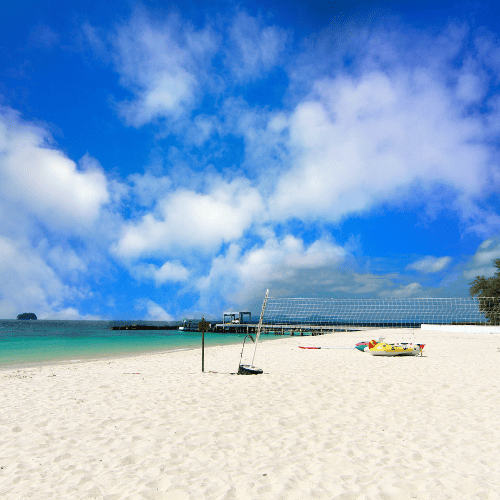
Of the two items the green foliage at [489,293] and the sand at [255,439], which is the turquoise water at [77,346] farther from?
the green foliage at [489,293]

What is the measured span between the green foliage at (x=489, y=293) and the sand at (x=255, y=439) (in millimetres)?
31133

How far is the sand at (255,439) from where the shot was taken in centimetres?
303

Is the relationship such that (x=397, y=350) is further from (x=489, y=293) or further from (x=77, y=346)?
(x=489, y=293)

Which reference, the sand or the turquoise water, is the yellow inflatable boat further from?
the turquoise water

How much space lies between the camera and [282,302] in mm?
27750

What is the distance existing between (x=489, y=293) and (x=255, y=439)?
39.1 meters

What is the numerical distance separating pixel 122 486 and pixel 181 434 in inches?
49.7

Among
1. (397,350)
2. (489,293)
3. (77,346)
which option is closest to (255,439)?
(397,350)

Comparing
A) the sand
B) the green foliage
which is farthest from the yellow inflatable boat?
the green foliage

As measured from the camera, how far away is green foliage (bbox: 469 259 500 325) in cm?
3306

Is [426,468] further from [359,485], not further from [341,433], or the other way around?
[341,433]

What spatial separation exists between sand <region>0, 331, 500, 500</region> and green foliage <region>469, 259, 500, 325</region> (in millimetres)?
31133

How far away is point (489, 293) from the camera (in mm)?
35156

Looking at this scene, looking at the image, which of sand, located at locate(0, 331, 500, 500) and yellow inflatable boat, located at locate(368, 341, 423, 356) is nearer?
sand, located at locate(0, 331, 500, 500)
